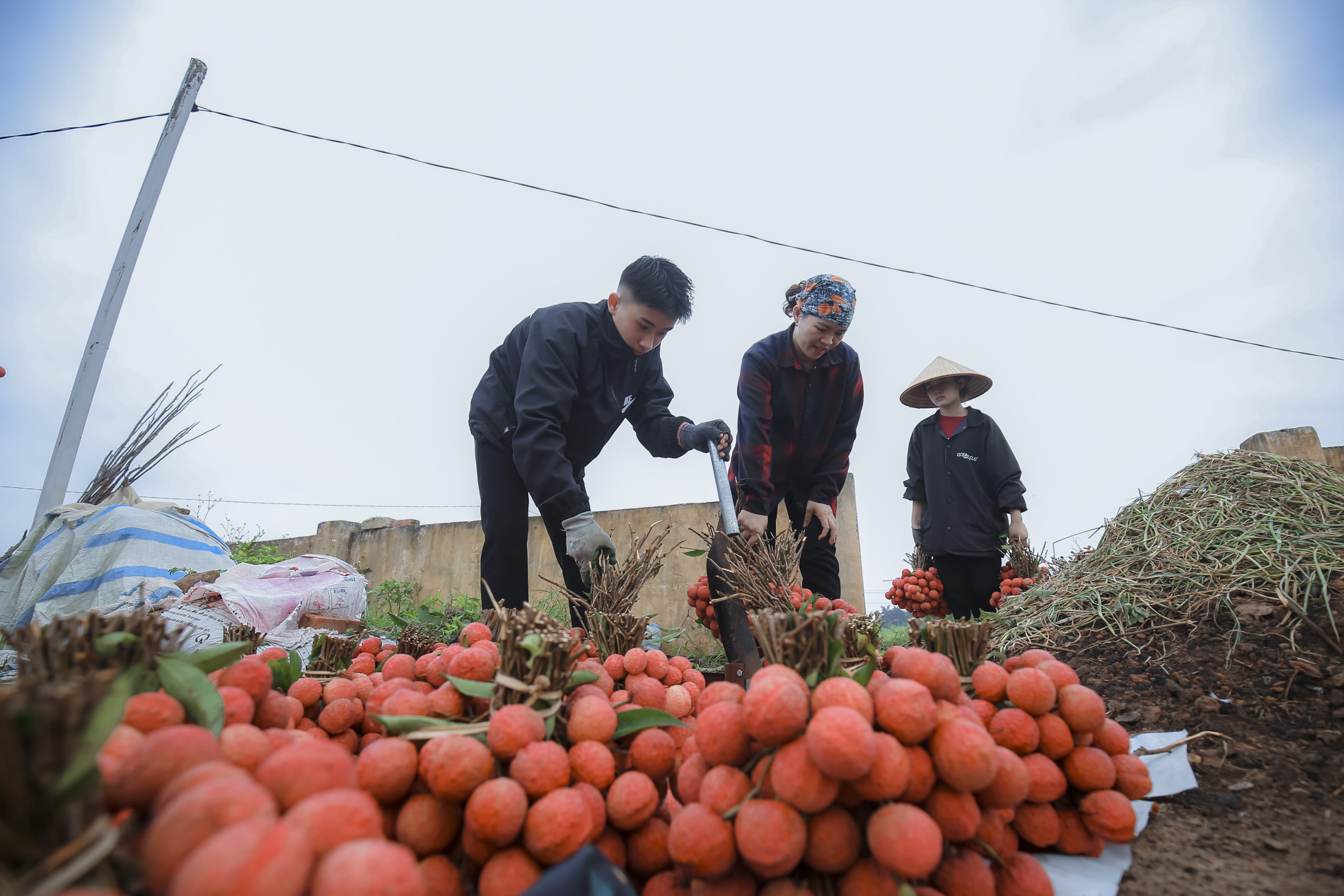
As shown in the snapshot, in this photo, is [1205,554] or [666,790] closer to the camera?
[666,790]

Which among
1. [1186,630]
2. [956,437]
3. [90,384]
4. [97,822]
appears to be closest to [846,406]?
[956,437]

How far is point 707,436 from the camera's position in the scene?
2949 millimetres

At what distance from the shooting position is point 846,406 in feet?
10.9

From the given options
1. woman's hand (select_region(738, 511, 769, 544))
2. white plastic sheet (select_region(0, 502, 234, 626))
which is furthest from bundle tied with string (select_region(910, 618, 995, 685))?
white plastic sheet (select_region(0, 502, 234, 626))

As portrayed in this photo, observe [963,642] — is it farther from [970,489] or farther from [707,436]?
[970,489]

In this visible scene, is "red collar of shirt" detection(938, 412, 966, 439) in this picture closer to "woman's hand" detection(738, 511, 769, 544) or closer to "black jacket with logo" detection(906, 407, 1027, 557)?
"black jacket with logo" detection(906, 407, 1027, 557)

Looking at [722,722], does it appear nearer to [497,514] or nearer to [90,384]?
[497,514]

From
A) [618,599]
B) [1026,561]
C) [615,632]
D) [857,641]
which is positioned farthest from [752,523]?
[1026,561]

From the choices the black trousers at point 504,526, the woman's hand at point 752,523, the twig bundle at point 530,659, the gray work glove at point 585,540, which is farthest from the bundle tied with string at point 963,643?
the black trousers at point 504,526

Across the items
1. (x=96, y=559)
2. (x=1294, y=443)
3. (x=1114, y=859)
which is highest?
(x=1294, y=443)

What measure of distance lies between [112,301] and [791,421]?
5040mm

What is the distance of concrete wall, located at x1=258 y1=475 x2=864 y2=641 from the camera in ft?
18.0

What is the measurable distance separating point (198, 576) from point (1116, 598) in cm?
405

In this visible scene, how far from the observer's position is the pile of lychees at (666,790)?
565mm
